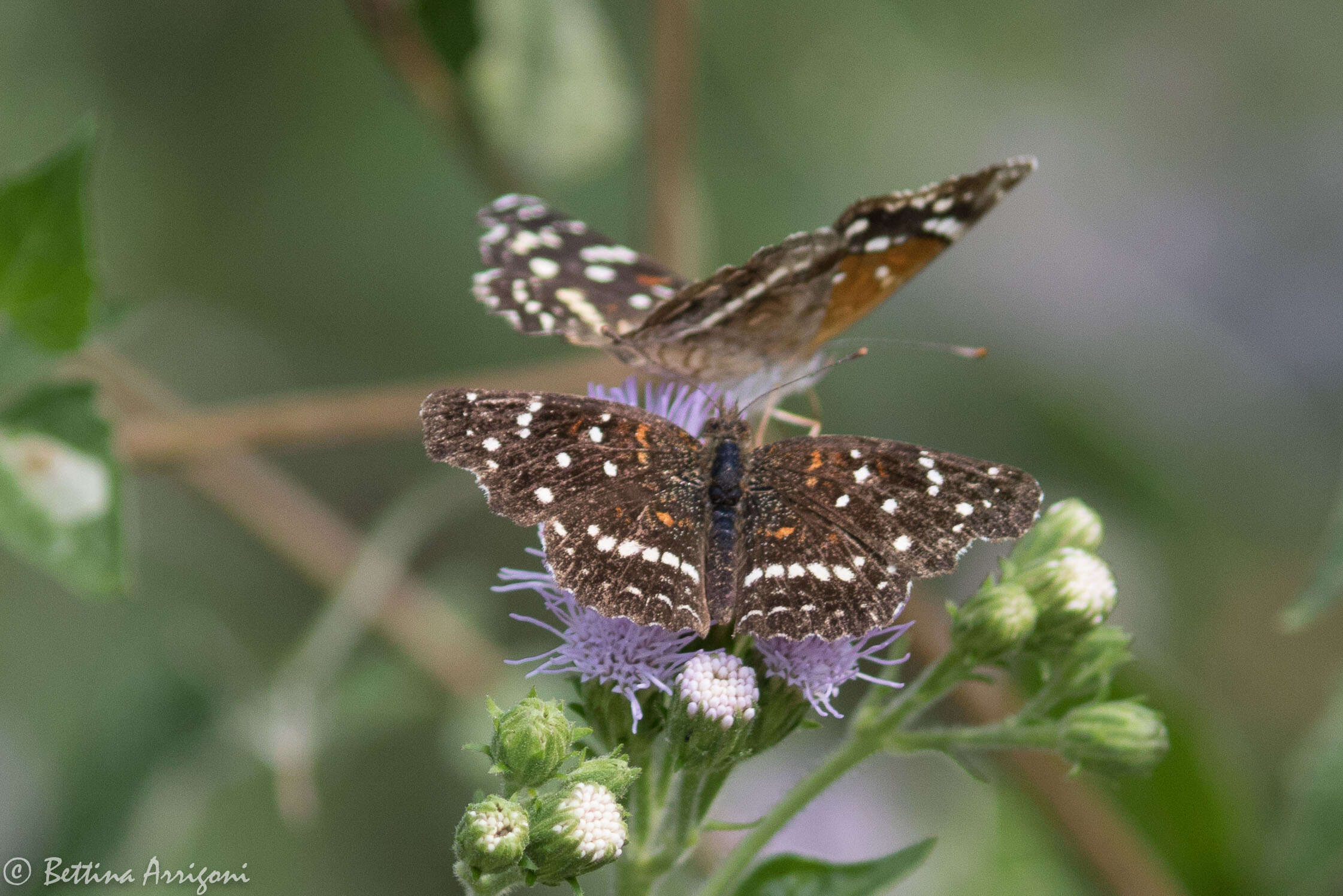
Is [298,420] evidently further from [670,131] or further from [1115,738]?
[1115,738]

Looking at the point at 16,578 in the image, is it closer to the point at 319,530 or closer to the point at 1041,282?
the point at 319,530

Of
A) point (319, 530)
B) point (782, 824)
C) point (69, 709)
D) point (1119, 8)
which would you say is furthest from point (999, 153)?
point (69, 709)

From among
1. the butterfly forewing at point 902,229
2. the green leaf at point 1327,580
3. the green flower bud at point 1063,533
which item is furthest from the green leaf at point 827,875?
the butterfly forewing at point 902,229

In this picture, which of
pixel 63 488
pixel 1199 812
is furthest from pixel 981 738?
pixel 63 488

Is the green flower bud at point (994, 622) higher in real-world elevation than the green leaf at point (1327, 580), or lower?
higher

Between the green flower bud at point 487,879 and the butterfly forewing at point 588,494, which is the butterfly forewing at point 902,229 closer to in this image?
the butterfly forewing at point 588,494

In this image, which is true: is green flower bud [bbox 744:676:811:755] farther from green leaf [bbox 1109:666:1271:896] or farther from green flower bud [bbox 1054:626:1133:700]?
green leaf [bbox 1109:666:1271:896]

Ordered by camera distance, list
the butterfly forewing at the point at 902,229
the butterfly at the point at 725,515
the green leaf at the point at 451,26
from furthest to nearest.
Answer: the green leaf at the point at 451,26
the butterfly forewing at the point at 902,229
the butterfly at the point at 725,515
